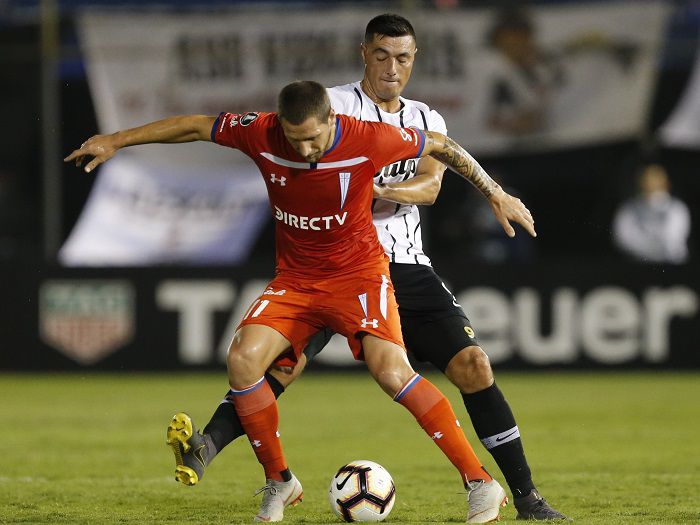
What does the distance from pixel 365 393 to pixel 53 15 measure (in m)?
5.02

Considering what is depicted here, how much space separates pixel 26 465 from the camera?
8039mm

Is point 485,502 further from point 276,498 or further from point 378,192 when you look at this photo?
point 378,192

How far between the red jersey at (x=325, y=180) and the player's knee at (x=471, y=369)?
1.95ft

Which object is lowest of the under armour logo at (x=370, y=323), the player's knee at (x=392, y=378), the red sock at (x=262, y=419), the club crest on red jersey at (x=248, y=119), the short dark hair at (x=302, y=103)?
the red sock at (x=262, y=419)

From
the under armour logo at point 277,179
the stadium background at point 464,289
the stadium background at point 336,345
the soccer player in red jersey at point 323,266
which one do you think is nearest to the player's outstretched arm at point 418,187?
the soccer player in red jersey at point 323,266

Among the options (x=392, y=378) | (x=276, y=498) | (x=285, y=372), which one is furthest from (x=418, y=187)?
(x=276, y=498)

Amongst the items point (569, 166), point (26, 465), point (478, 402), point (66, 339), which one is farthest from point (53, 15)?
point (478, 402)

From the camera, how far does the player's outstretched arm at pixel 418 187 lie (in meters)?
6.13

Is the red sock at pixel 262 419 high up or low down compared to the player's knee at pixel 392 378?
down

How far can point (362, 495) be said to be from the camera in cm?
586

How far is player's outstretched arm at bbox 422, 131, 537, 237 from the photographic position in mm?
6043

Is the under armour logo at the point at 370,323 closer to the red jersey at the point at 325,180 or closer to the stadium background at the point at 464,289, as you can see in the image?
the red jersey at the point at 325,180

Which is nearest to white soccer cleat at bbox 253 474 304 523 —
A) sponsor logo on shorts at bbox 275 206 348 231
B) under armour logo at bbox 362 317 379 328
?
under armour logo at bbox 362 317 379 328

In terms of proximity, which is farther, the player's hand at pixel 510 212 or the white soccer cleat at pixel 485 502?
the player's hand at pixel 510 212
